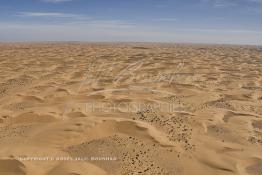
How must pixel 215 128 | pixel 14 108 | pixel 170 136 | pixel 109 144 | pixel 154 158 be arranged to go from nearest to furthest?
pixel 154 158
pixel 109 144
pixel 170 136
pixel 215 128
pixel 14 108

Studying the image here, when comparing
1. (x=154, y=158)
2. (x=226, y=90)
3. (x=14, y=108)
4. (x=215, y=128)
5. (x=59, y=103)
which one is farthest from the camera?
(x=226, y=90)

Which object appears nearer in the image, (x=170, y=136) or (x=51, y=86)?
(x=170, y=136)

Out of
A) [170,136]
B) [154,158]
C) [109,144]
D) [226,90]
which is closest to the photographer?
[154,158]

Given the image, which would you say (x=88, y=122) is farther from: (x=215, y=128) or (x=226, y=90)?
(x=226, y=90)

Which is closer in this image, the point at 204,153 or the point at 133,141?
the point at 204,153

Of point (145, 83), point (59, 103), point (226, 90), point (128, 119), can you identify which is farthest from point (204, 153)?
point (145, 83)

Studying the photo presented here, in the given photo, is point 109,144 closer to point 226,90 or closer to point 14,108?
point 14,108

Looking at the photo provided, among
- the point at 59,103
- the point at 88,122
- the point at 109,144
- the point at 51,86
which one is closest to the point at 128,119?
the point at 88,122

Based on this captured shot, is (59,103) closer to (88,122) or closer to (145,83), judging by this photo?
(88,122)

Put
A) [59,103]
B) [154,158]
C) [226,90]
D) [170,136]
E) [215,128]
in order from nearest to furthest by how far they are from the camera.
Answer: [154,158], [170,136], [215,128], [59,103], [226,90]
